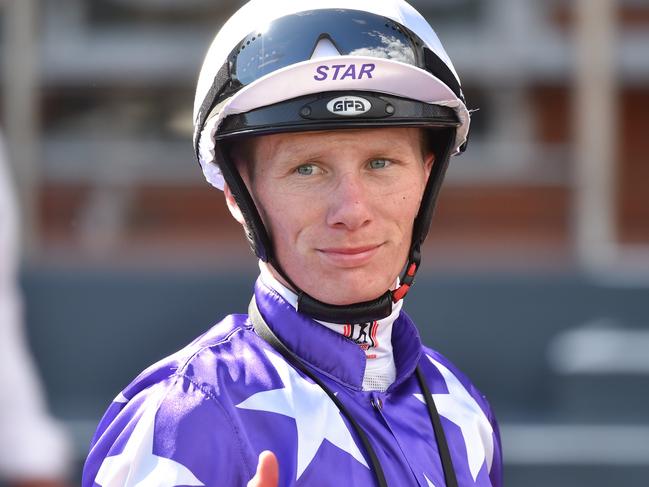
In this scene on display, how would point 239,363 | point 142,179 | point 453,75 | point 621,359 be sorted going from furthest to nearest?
point 142,179
point 621,359
point 453,75
point 239,363

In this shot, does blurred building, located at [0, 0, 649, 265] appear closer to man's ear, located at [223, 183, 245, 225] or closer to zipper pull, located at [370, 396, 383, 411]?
man's ear, located at [223, 183, 245, 225]

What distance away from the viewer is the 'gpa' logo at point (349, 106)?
6.98 feet

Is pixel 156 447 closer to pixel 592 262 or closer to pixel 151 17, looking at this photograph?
pixel 592 262

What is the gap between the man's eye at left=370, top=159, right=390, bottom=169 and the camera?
2.20 m

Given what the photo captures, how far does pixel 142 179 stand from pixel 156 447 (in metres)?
6.48

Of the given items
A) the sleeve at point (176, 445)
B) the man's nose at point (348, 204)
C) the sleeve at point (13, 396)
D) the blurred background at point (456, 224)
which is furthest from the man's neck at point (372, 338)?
the blurred background at point (456, 224)

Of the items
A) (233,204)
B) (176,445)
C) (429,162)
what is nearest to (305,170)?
(233,204)

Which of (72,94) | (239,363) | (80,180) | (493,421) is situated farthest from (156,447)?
(72,94)

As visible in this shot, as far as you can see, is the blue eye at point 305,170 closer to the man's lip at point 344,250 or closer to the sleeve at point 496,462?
the man's lip at point 344,250

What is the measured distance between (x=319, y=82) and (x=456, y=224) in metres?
6.33

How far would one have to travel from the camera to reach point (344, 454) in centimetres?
204

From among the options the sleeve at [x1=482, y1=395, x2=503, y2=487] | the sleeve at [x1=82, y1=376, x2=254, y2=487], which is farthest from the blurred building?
the sleeve at [x1=82, y1=376, x2=254, y2=487]

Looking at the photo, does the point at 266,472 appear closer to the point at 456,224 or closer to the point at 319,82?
the point at 319,82

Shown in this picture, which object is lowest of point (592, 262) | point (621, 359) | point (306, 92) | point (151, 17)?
point (621, 359)
